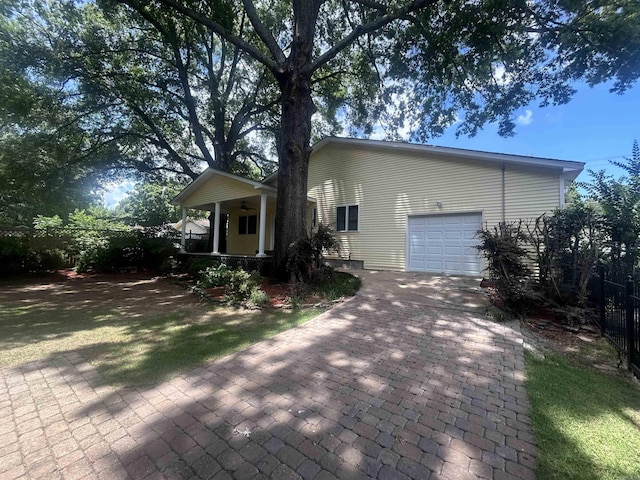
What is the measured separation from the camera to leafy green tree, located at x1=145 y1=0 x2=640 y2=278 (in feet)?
29.2

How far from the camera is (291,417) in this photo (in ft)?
8.57

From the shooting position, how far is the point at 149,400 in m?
2.92

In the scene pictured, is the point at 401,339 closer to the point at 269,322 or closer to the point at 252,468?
the point at 269,322

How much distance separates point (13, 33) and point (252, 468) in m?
18.7

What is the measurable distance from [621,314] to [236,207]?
15.0 metres

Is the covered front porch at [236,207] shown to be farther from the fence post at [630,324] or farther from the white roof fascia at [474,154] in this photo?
the fence post at [630,324]

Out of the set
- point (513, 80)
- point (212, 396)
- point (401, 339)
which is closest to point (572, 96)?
point (513, 80)

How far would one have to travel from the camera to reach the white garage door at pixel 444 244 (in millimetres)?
9977

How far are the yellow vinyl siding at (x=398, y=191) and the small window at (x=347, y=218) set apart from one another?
0.19 metres

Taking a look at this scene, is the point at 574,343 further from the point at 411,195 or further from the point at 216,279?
the point at 216,279

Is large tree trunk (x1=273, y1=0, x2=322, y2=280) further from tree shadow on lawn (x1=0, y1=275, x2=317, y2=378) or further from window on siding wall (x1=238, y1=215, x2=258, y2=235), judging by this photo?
window on siding wall (x1=238, y1=215, x2=258, y2=235)

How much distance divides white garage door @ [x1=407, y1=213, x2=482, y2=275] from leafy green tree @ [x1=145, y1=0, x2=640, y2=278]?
15.9ft

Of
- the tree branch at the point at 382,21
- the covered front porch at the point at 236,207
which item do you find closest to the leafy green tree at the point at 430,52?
the tree branch at the point at 382,21

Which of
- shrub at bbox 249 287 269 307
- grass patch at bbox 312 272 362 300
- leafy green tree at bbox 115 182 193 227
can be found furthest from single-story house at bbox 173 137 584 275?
leafy green tree at bbox 115 182 193 227
